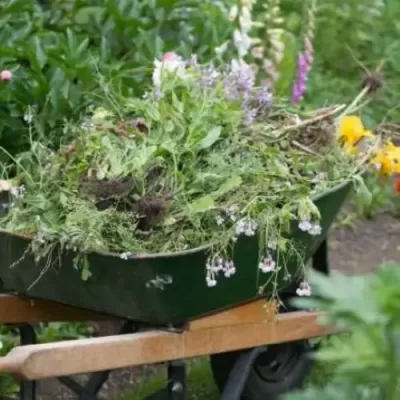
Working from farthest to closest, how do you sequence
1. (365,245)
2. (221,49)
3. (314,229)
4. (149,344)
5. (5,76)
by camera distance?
(365,245) → (221,49) → (5,76) → (314,229) → (149,344)

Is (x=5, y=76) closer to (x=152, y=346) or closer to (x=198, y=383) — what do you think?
(x=152, y=346)

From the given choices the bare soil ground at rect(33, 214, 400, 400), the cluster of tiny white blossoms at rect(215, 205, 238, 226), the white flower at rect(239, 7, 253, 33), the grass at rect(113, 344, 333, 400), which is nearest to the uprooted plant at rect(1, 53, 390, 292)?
the cluster of tiny white blossoms at rect(215, 205, 238, 226)

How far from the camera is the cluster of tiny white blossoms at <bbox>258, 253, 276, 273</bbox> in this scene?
107 inches

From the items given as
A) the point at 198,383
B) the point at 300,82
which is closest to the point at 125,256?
the point at 198,383

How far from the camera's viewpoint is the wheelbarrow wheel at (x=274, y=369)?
10.7ft

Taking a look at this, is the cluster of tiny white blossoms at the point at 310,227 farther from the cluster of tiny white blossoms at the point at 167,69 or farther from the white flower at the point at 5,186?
the white flower at the point at 5,186

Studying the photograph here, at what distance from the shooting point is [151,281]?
260 cm

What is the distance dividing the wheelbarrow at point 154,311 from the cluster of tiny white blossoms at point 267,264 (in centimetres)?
2

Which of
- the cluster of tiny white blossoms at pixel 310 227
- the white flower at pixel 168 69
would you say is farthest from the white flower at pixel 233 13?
the cluster of tiny white blossoms at pixel 310 227

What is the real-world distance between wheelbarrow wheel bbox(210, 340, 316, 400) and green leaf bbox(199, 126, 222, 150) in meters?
0.70

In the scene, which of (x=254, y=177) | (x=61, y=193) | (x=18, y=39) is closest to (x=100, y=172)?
(x=61, y=193)

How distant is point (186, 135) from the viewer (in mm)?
2869

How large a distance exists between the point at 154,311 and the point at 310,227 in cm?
43

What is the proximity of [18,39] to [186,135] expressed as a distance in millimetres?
1035
